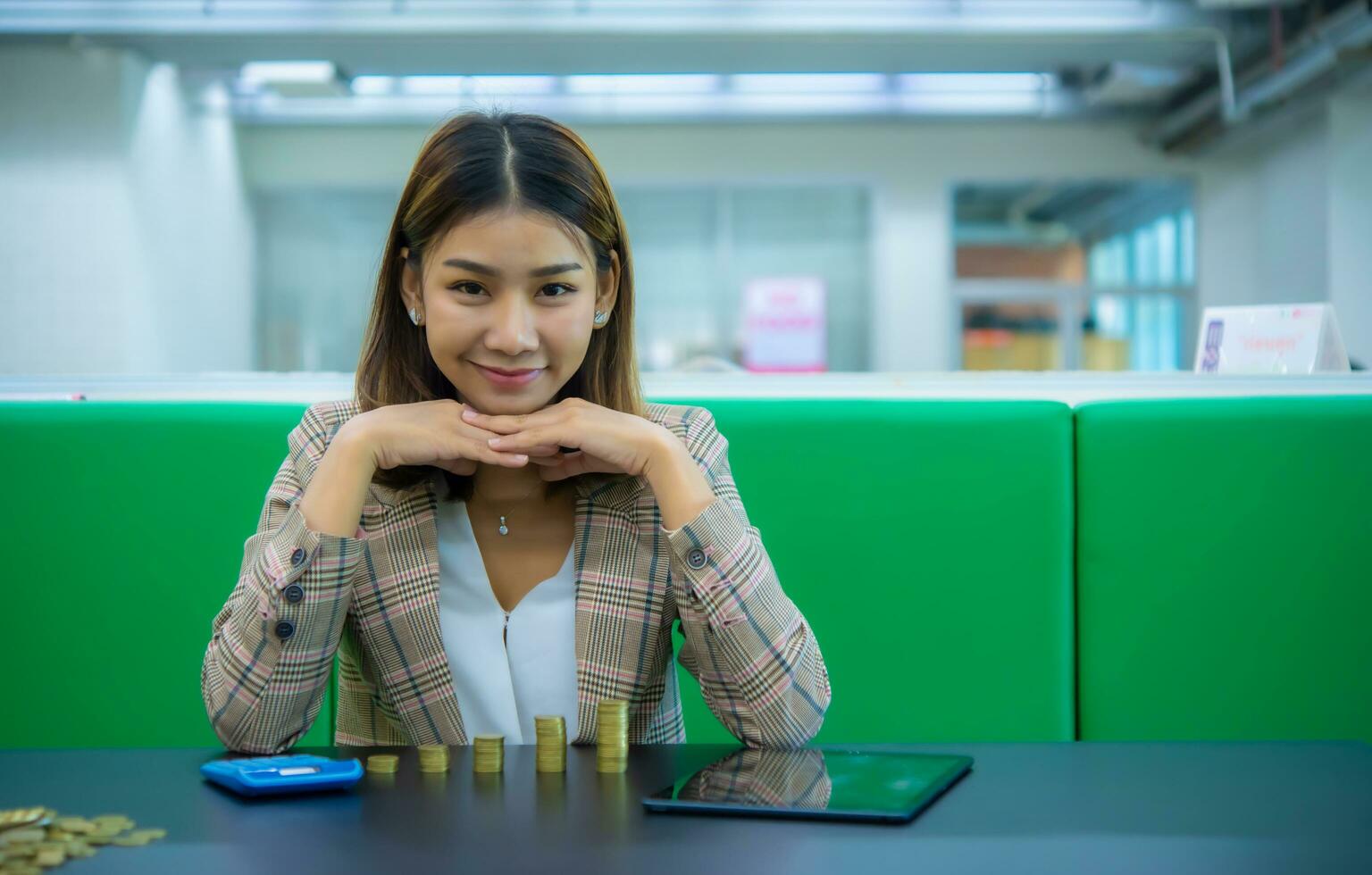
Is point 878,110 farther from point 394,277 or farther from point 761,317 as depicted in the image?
point 394,277

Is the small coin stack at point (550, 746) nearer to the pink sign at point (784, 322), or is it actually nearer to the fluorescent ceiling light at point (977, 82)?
the pink sign at point (784, 322)

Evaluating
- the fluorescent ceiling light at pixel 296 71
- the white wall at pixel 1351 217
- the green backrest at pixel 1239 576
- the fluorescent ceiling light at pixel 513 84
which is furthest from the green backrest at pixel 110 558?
the white wall at pixel 1351 217

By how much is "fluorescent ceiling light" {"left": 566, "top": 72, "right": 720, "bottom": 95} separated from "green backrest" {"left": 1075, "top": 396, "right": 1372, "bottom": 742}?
8.81 m

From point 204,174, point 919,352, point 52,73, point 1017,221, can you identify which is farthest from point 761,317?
point 52,73

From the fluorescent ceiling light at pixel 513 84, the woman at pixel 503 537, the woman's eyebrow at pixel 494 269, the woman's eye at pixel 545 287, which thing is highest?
the fluorescent ceiling light at pixel 513 84

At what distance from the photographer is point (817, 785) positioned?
91 cm

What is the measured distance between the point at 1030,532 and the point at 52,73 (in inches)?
350

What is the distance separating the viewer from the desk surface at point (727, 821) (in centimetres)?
73

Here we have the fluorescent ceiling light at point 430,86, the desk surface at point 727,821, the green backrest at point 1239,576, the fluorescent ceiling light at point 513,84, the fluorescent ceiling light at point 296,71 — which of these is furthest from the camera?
the fluorescent ceiling light at point 430,86

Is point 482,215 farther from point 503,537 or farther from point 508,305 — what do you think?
point 503,537

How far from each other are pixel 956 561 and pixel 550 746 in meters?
0.94

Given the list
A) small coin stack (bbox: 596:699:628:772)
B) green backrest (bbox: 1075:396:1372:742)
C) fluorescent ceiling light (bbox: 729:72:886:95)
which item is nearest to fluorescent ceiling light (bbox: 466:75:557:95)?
fluorescent ceiling light (bbox: 729:72:886:95)

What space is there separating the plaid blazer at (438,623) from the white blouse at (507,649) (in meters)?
0.04

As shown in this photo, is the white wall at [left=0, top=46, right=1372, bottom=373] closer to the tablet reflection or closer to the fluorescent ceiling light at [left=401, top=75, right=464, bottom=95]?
the fluorescent ceiling light at [left=401, top=75, right=464, bottom=95]
